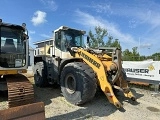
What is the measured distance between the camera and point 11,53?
6.70 meters

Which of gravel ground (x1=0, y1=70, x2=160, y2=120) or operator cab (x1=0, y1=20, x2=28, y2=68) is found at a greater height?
operator cab (x1=0, y1=20, x2=28, y2=68)

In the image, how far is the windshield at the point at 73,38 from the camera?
340 inches

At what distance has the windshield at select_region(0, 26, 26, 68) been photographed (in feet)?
21.5

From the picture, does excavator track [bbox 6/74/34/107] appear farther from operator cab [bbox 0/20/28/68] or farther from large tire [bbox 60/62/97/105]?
large tire [bbox 60/62/97/105]

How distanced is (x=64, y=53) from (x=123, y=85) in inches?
108

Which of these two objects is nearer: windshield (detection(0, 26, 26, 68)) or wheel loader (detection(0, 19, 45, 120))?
wheel loader (detection(0, 19, 45, 120))

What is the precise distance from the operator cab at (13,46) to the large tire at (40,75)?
266 centimetres

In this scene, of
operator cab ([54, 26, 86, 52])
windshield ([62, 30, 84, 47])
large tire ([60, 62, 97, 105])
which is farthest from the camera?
windshield ([62, 30, 84, 47])

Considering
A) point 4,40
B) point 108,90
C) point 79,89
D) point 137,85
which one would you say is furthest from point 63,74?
point 137,85

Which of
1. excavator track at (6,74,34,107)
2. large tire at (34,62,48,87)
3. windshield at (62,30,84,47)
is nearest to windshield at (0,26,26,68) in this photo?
excavator track at (6,74,34,107)

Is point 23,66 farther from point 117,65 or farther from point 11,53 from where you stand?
point 117,65

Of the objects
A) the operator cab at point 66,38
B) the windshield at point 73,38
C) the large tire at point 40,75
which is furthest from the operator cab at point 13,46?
the large tire at point 40,75

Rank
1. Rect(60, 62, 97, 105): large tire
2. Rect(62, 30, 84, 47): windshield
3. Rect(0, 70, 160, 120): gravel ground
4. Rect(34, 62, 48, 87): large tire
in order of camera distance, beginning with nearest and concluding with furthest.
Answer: Rect(0, 70, 160, 120): gravel ground → Rect(60, 62, 97, 105): large tire → Rect(62, 30, 84, 47): windshield → Rect(34, 62, 48, 87): large tire

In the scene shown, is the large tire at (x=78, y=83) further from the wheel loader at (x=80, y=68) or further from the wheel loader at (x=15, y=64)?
the wheel loader at (x=15, y=64)
